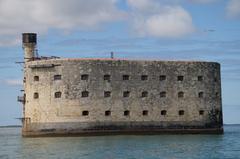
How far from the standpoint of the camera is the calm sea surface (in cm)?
2847

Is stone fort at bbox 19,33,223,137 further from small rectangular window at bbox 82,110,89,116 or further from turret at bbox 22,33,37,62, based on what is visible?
turret at bbox 22,33,37,62

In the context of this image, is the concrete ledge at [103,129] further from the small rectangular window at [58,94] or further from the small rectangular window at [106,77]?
the small rectangular window at [106,77]

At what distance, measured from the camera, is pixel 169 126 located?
1679 inches

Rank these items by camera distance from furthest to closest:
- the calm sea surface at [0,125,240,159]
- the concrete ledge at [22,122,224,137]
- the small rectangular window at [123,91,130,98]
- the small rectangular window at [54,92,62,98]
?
the small rectangular window at [123,91,130,98]
the small rectangular window at [54,92,62,98]
the concrete ledge at [22,122,224,137]
the calm sea surface at [0,125,240,159]

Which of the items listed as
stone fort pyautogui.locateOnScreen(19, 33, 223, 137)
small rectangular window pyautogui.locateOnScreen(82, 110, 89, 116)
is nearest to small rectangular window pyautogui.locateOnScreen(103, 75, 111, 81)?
stone fort pyautogui.locateOnScreen(19, 33, 223, 137)

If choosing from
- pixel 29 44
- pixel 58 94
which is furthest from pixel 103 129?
pixel 29 44

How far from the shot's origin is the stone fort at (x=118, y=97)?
41.3 meters

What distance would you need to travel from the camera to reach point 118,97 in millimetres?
41781

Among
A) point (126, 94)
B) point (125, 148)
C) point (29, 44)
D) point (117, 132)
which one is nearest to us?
point (125, 148)

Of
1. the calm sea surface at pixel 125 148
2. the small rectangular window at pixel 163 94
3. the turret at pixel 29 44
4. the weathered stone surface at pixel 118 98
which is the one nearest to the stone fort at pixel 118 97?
the weathered stone surface at pixel 118 98

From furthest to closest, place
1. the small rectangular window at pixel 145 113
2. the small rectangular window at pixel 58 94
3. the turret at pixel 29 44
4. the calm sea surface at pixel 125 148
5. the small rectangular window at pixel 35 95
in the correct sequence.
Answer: the turret at pixel 29 44 → the small rectangular window at pixel 35 95 → the small rectangular window at pixel 145 113 → the small rectangular window at pixel 58 94 → the calm sea surface at pixel 125 148

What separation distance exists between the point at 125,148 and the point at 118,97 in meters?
10.0

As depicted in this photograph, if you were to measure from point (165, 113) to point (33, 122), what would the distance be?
8.73 meters

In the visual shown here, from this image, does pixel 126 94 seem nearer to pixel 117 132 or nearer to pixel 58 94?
pixel 117 132
